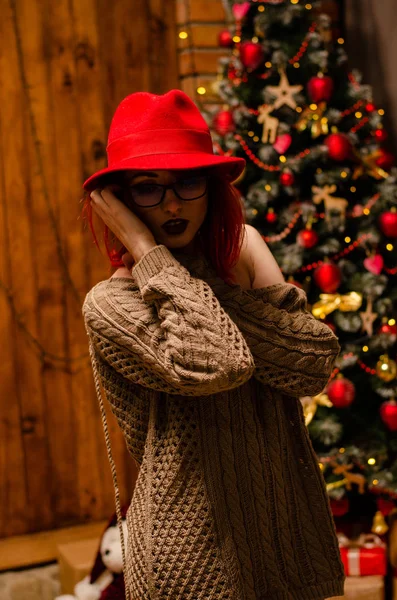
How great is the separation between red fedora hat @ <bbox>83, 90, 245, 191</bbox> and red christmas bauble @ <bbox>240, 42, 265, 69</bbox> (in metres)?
1.16

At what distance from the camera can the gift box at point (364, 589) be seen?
7.08 feet

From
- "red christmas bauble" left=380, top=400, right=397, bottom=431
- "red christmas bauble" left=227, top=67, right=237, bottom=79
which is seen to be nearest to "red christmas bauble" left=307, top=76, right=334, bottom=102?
"red christmas bauble" left=227, top=67, right=237, bottom=79

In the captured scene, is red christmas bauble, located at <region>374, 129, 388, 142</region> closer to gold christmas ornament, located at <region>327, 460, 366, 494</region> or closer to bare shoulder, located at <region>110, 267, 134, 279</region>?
gold christmas ornament, located at <region>327, 460, 366, 494</region>

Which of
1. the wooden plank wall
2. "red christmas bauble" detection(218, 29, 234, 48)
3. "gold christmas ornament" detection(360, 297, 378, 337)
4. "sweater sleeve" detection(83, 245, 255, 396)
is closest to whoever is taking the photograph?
"sweater sleeve" detection(83, 245, 255, 396)

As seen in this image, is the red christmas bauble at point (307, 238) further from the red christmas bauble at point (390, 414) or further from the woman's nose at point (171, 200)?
the woman's nose at point (171, 200)

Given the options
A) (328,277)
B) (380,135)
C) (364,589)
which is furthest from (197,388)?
(380,135)

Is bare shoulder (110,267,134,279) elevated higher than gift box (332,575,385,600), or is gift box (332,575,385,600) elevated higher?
bare shoulder (110,267,134,279)

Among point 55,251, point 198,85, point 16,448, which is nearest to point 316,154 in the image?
point 198,85

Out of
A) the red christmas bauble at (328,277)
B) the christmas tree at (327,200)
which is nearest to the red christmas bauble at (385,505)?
the christmas tree at (327,200)

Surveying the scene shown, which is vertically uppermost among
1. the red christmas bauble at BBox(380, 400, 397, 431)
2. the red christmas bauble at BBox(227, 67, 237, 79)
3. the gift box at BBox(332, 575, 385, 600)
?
the red christmas bauble at BBox(227, 67, 237, 79)

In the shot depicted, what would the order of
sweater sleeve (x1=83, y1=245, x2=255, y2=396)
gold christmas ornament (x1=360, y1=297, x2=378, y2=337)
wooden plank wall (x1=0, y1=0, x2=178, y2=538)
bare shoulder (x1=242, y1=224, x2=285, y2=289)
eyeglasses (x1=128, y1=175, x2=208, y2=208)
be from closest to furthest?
sweater sleeve (x1=83, y1=245, x2=255, y2=396)
eyeglasses (x1=128, y1=175, x2=208, y2=208)
bare shoulder (x1=242, y1=224, x2=285, y2=289)
gold christmas ornament (x1=360, y1=297, x2=378, y2=337)
wooden plank wall (x1=0, y1=0, x2=178, y2=538)

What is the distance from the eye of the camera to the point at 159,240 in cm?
120

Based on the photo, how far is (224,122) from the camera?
89.8 inches

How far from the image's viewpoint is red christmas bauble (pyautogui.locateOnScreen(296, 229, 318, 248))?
222 centimetres
